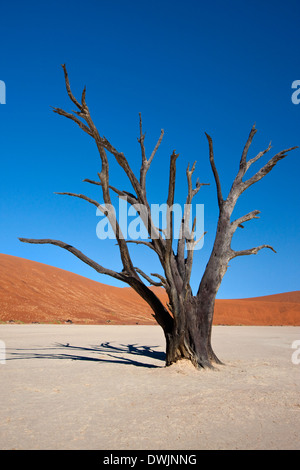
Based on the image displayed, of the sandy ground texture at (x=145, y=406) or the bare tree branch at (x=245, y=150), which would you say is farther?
the bare tree branch at (x=245, y=150)

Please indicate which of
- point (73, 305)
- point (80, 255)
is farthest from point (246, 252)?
point (73, 305)

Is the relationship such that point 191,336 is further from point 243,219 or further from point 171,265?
point 243,219

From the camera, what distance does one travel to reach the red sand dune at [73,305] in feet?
93.7

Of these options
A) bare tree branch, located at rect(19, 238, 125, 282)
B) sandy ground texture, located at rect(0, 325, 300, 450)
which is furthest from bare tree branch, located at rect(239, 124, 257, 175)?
sandy ground texture, located at rect(0, 325, 300, 450)

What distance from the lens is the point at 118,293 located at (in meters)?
49.5

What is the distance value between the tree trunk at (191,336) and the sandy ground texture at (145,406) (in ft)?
1.00

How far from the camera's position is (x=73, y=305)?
34.8 m

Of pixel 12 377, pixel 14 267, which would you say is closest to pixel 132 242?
pixel 12 377

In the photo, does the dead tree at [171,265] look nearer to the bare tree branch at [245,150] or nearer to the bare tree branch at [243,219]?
the bare tree branch at [243,219]

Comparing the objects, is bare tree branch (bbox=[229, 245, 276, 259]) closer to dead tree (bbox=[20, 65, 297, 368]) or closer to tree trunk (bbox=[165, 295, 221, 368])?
dead tree (bbox=[20, 65, 297, 368])

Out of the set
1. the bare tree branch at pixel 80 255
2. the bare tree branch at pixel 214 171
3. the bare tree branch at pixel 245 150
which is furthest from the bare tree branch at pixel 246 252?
the bare tree branch at pixel 80 255

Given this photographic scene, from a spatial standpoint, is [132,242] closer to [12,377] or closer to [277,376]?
[12,377]

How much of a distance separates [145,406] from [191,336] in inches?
124

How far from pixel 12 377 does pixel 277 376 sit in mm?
5011
